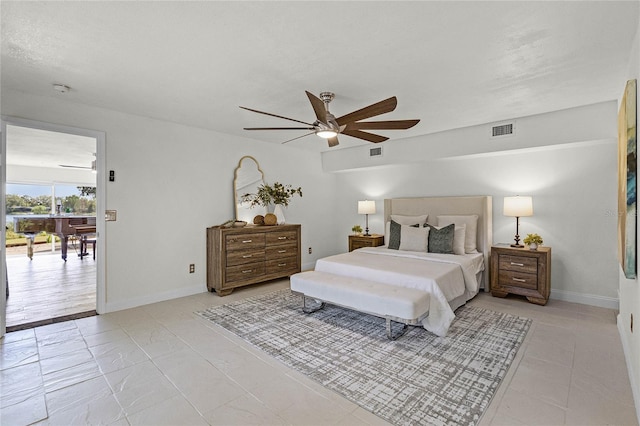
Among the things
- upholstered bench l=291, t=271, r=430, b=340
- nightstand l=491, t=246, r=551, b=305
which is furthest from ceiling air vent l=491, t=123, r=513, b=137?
upholstered bench l=291, t=271, r=430, b=340

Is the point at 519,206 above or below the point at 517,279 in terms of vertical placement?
above

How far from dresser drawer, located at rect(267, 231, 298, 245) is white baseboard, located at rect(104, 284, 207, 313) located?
4.13 ft

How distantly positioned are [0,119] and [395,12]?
4.00m

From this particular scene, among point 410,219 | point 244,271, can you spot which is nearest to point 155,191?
point 244,271

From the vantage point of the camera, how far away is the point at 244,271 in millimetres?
4676

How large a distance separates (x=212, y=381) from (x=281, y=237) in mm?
3069

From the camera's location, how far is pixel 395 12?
186 cm

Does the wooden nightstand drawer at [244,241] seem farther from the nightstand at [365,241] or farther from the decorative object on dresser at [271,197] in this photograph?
the nightstand at [365,241]

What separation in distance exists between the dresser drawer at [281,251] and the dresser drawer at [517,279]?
10.7ft

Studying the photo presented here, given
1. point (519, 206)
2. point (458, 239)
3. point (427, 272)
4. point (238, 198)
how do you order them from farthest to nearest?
point (238, 198)
point (458, 239)
point (519, 206)
point (427, 272)

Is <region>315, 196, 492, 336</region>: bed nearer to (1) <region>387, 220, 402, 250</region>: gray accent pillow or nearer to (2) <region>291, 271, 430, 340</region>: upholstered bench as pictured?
(1) <region>387, 220, 402, 250</region>: gray accent pillow

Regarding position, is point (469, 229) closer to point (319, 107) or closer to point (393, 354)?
point (393, 354)

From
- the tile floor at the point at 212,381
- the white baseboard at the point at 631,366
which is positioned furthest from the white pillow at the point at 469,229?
the white baseboard at the point at 631,366

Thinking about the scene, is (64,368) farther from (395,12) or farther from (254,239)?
(395,12)
